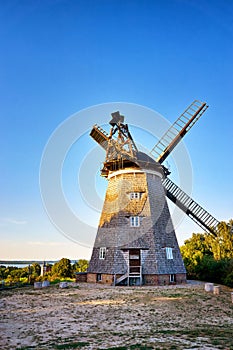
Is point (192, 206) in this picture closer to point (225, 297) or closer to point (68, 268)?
point (225, 297)

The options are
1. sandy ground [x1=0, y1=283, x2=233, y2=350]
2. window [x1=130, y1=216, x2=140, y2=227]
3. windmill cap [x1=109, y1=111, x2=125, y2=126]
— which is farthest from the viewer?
windmill cap [x1=109, y1=111, x2=125, y2=126]

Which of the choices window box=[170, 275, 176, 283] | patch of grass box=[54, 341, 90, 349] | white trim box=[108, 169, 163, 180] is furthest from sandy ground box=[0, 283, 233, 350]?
white trim box=[108, 169, 163, 180]

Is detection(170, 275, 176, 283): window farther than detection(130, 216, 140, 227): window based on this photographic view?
No

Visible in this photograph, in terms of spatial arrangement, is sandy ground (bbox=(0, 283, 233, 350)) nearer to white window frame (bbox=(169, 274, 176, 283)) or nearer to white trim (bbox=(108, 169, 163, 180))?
white window frame (bbox=(169, 274, 176, 283))

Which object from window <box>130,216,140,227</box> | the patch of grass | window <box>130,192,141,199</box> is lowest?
the patch of grass

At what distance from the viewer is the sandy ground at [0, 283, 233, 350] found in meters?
7.38

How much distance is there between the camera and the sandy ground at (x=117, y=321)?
7379mm

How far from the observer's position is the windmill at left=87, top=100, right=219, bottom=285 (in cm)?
2088

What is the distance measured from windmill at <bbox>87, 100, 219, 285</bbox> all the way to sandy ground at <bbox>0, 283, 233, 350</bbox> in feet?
15.6

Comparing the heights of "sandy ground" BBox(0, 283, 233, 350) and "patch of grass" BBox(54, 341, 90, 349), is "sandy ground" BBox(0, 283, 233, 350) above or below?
below

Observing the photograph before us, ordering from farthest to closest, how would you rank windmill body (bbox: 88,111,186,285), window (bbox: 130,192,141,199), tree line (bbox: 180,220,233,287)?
window (bbox: 130,192,141,199) → tree line (bbox: 180,220,233,287) → windmill body (bbox: 88,111,186,285)

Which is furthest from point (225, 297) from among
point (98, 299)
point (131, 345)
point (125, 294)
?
point (131, 345)

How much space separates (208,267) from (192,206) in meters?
5.08

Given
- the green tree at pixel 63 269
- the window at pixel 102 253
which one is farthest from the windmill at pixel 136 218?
the green tree at pixel 63 269
